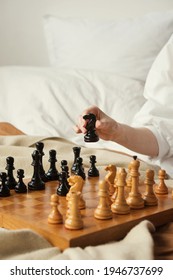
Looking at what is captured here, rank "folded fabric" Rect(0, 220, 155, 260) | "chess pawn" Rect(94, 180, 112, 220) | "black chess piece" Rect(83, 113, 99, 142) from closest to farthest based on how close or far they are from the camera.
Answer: "folded fabric" Rect(0, 220, 155, 260), "chess pawn" Rect(94, 180, 112, 220), "black chess piece" Rect(83, 113, 99, 142)

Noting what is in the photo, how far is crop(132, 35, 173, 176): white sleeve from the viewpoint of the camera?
5.10 feet

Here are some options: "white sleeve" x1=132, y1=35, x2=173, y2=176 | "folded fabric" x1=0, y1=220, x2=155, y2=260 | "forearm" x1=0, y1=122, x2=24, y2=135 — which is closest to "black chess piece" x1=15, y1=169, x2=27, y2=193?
"folded fabric" x1=0, y1=220, x2=155, y2=260

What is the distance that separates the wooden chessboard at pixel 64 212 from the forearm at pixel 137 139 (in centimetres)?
37

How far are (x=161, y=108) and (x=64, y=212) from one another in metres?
0.78

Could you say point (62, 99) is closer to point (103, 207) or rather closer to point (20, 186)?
point (20, 186)

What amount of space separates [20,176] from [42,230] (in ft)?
0.84

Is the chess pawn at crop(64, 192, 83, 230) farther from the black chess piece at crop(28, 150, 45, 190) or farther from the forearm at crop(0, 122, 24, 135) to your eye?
the forearm at crop(0, 122, 24, 135)

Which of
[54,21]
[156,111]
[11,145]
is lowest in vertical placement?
[11,145]

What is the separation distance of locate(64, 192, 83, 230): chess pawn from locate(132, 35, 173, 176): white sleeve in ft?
2.33

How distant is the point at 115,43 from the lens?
2.10 metres

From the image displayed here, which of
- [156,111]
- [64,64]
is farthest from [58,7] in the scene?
[156,111]

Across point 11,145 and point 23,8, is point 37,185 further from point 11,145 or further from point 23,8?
point 23,8

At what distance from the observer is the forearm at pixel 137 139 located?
1.43 m
